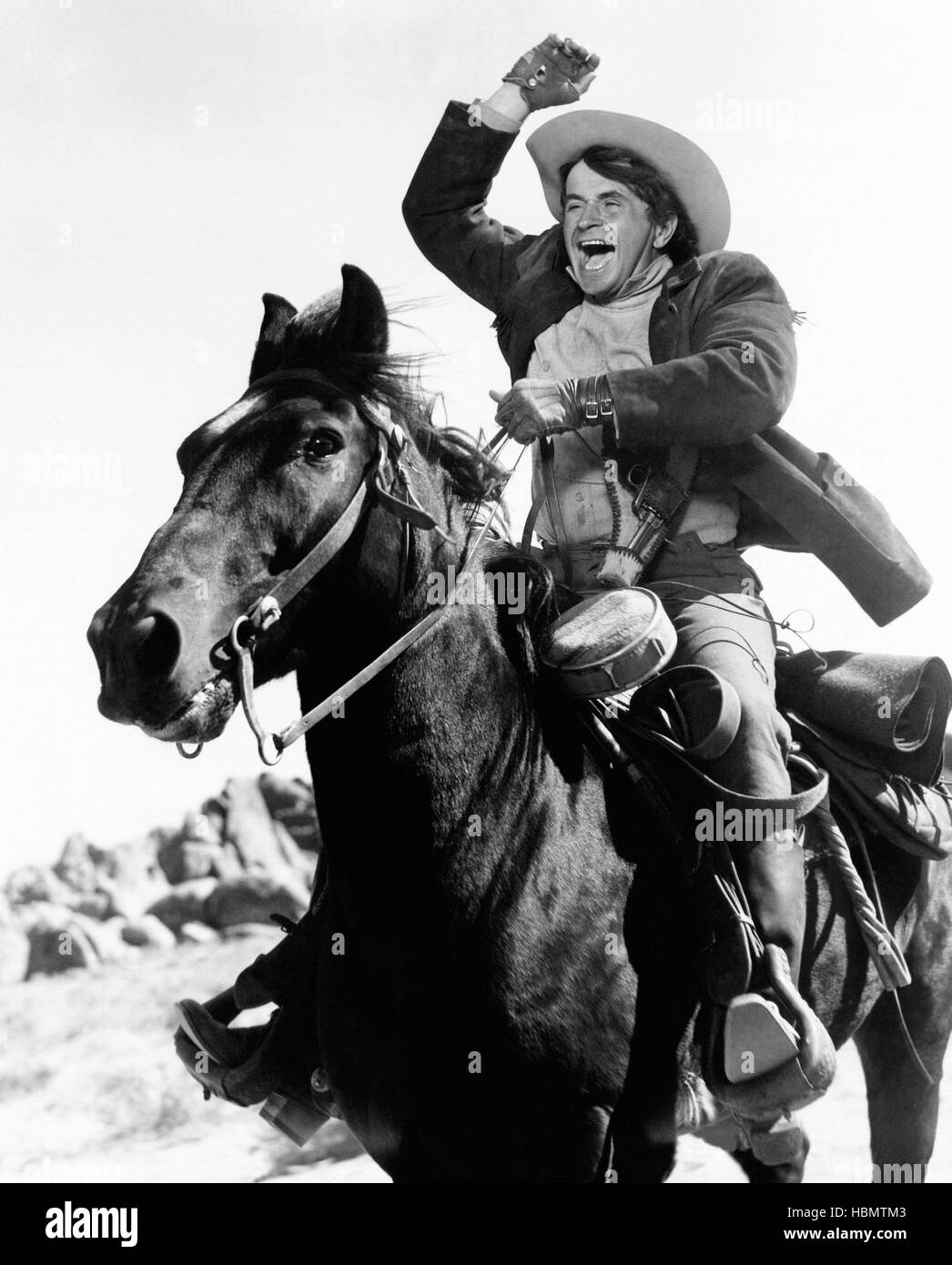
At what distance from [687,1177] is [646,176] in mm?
5321

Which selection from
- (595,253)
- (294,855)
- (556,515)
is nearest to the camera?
(556,515)

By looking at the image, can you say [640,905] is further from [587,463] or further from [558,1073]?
[587,463]

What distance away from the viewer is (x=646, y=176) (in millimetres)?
4586

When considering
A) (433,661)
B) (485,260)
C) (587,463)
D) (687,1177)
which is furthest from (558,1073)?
(687,1177)

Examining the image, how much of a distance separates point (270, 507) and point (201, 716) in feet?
1.57

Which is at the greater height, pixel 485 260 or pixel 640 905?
pixel 485 260

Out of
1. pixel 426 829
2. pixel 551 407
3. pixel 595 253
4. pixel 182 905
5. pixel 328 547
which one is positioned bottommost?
pixel 182 905

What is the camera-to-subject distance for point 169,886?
39.7ft

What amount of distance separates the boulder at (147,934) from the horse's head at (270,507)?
8.75m

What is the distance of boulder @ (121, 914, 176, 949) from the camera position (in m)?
11.5

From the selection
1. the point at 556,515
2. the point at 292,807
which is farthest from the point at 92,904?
the point at 556,515

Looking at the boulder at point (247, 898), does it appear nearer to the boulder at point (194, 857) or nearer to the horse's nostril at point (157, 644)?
the boulder at point (194, 857)

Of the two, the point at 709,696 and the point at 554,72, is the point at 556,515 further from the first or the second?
the point at 554,72
